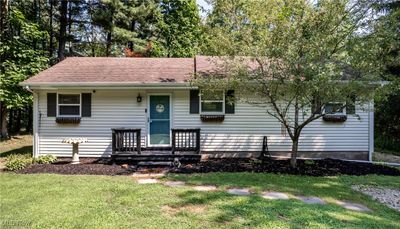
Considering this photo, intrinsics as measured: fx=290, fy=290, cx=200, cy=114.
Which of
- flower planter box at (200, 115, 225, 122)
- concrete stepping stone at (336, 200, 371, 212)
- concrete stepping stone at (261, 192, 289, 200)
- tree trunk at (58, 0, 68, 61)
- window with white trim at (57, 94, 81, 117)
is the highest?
tree trunk at (58, 0, 68, 61)

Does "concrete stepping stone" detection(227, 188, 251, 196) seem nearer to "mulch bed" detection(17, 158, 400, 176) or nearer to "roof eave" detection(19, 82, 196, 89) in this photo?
"mulch bed" detection(17, 158, 400, 176)

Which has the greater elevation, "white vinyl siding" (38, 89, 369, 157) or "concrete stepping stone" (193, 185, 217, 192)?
"white vinyl siding" (38, 89, 369, 157)

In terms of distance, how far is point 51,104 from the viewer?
9.37 meters

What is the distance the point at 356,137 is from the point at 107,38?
1797cm

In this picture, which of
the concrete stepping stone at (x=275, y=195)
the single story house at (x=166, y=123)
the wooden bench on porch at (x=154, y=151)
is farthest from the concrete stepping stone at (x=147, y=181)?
the single story house at (x=166, y=123)

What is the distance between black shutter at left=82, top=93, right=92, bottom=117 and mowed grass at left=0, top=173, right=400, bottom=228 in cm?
320

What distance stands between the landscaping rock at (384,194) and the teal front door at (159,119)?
18.7ft

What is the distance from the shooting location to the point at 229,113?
9.49 metres

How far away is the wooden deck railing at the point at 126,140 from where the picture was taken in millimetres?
8594

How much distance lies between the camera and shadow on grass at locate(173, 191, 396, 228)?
3.99 metres

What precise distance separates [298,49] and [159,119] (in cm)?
494

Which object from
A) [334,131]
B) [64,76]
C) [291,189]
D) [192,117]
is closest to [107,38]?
[64,76]

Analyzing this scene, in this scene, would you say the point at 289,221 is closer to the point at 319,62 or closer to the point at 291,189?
the point at 291,189

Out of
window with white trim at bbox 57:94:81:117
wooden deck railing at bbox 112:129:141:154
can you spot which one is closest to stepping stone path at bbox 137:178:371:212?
wooden deck railing at bbox 112:129:141:154
